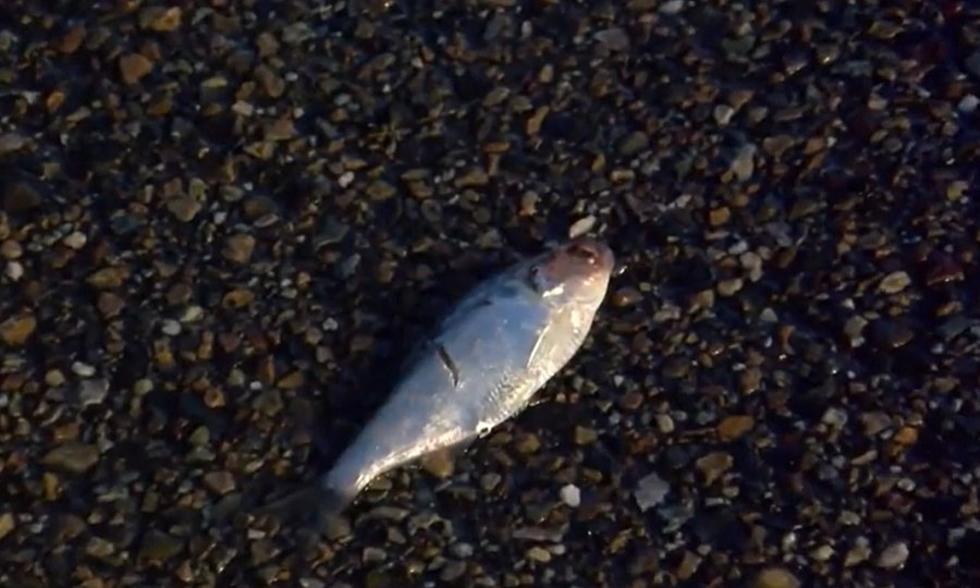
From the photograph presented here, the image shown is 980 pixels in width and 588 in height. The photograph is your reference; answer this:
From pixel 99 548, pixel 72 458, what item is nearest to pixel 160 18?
pixel 72 458

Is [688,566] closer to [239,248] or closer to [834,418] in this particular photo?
[834,418]

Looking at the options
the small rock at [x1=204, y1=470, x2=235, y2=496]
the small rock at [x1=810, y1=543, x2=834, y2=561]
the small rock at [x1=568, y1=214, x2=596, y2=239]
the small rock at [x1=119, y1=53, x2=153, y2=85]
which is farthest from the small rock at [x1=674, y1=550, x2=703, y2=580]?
the small rock at [x1=119, y1=53, x2=153, y2=85]

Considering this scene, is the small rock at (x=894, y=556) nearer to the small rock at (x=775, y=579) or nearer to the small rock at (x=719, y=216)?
the small rock at (x=775, y=579)

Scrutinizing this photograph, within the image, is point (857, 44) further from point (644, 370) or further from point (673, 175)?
point (644, 370)

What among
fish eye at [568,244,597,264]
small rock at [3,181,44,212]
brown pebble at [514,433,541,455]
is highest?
small rock at [3,181,44,212]

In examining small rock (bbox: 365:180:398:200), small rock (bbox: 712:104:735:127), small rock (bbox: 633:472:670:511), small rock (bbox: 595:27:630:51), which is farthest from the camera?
small rock (bbox: 595:27:630:51)

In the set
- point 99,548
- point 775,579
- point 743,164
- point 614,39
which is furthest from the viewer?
point 614,39

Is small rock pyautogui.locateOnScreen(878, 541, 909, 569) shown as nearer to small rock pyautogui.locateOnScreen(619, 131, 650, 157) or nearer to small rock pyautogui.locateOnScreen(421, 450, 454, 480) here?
small rock pyautogui.locateOnScreen(421, 450, 454, 480)
